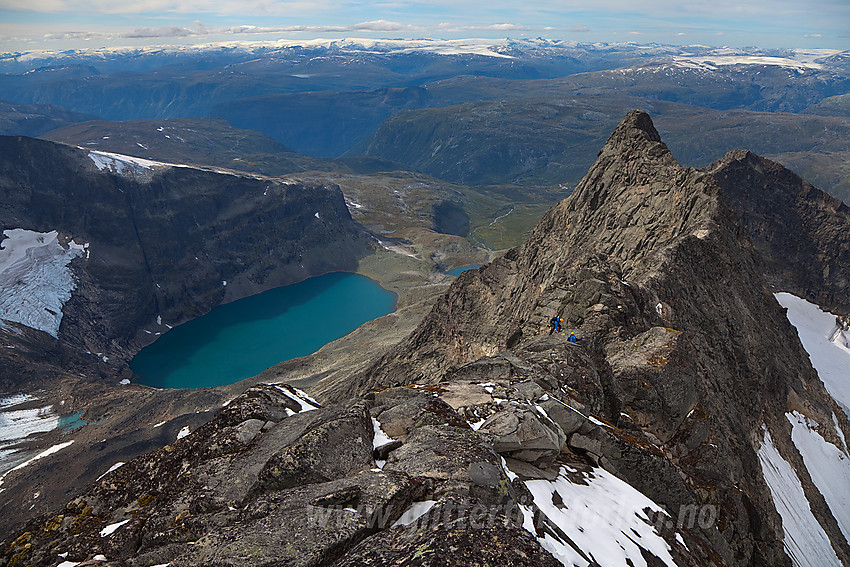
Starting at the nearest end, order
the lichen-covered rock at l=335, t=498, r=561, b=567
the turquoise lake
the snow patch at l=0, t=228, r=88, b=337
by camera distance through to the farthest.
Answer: the lichen-covered rock at l=335, t=498, r=561, b=567 < the snow patch at l=0, t=228, r=88, b=337 < the turquoise lake

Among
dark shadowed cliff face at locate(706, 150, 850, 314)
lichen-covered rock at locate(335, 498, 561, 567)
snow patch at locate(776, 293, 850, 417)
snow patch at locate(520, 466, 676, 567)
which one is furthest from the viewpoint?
dark shadowed cliff face at locate(706, 150, 850, 314)

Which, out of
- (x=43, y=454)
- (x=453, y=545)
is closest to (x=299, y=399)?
(x=453, y=545)

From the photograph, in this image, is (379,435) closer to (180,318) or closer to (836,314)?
(836,314)

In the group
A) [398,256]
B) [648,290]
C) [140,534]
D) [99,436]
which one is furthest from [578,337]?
[398,256]

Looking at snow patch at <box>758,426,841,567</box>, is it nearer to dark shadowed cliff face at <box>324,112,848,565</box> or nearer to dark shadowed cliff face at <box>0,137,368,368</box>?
dark shadowed cliff face at <box>324,112,848,565</box>

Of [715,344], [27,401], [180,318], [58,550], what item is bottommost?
[180,318]

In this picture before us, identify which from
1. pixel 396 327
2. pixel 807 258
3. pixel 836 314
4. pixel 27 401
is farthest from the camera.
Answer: pixel 396 327

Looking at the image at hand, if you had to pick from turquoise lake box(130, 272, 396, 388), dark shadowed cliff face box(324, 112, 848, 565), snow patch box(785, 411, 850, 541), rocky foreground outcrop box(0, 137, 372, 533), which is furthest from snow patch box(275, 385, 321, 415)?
turquoise lake box(130, 272, 396, 388)

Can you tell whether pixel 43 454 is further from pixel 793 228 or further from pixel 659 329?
pixel 793 228
